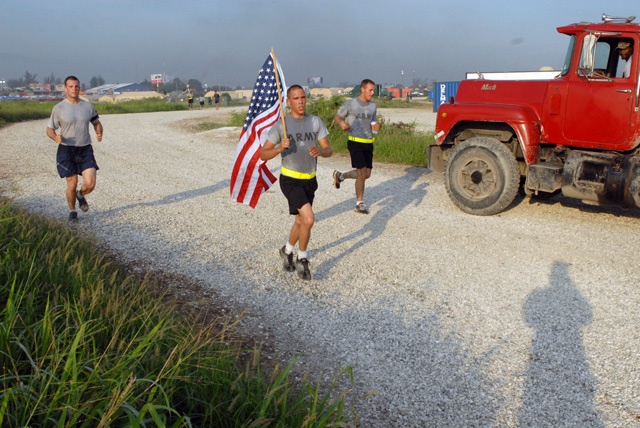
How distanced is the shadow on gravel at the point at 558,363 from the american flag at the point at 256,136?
3078 millimetres

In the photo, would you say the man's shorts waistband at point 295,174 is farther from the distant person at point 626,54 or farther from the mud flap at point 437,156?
the distant person at point 626,54

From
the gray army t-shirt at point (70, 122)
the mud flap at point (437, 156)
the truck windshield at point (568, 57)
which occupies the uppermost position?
the truck windshield at point (568, 57)

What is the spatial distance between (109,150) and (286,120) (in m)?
11.8

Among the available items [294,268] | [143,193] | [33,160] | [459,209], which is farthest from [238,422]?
[33,160]

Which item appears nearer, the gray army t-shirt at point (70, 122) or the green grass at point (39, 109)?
the gray army t-shirt at point (70, 122)

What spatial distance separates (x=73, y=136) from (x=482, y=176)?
587 centimetres

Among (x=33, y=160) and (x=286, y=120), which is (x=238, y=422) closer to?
(x=286, y=120)

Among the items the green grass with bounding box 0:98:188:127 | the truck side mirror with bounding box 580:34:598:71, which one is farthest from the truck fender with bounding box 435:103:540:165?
the green grass with bounding box 0:98:188:127

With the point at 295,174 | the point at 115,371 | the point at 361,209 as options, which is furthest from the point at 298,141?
the point at 115,371

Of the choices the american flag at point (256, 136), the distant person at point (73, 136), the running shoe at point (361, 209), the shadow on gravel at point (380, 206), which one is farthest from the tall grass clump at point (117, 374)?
the running shoe at point (361, 209)

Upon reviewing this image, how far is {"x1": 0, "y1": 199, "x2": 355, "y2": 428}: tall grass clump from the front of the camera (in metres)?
2.53

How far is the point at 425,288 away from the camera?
562 centimetres

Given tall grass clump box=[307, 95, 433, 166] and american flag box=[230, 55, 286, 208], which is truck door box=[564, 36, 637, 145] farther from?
tall grass clump box=[307, 95, 433, 166]

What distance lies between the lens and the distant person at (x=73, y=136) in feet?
25.3
